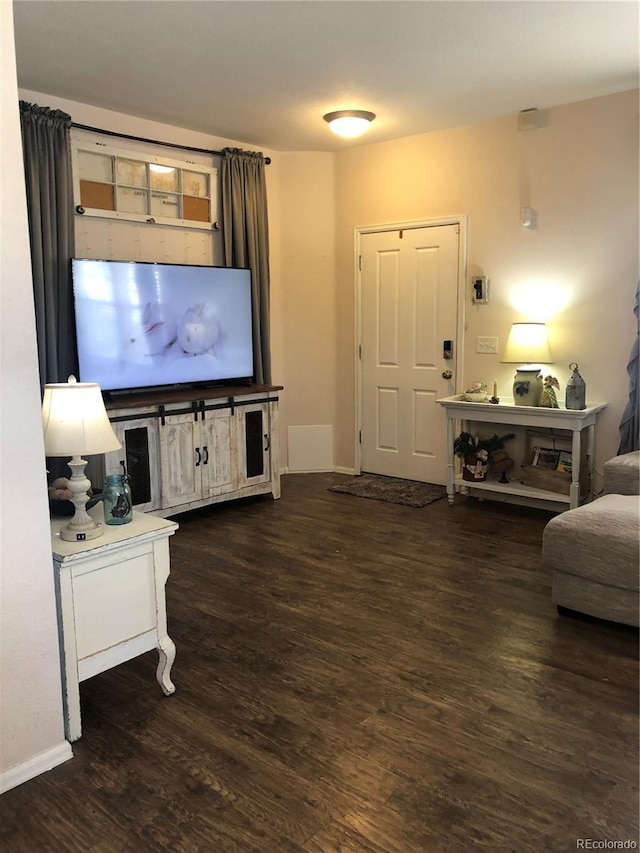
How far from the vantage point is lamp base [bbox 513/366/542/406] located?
4.50 metres

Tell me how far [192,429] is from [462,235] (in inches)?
96.2

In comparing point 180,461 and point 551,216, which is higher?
point 551,216

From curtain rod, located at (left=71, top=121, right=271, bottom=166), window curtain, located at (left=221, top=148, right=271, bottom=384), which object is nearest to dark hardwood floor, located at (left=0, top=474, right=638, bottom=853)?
window curtain, located at (left=221, top=148, right=271, bottom=384)

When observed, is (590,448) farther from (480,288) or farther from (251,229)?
(251,229)

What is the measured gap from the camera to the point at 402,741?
7.25ft

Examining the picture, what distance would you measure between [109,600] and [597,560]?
2.01m

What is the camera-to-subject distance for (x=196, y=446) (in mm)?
4562

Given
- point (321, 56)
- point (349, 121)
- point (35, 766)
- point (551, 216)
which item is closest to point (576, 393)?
point (551, 216)

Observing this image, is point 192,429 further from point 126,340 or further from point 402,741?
point 402,741

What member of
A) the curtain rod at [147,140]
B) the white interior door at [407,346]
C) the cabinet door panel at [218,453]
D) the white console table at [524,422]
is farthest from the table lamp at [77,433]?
the white interior door at [407,346]

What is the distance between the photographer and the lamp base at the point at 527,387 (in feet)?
14.8

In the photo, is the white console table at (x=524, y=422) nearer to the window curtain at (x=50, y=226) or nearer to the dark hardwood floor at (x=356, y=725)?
the dark hardwood floor at (x=356, y=725)

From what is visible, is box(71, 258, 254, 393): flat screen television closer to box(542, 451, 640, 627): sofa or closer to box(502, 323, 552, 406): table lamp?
box(502, 323, 552, 406): table lamp

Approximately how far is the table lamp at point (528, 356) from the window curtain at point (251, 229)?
6.21ft
